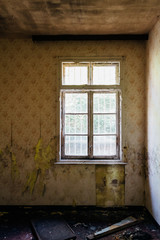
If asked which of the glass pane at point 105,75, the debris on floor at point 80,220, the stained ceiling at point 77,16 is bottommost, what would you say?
the debris on floor at point 80,220

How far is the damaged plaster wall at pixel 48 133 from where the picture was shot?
340 centimetres

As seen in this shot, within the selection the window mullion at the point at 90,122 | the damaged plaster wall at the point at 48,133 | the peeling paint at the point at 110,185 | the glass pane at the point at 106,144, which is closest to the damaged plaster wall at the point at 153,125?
the damaged plaster wall at the point at 48,133

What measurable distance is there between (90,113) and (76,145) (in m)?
0.63

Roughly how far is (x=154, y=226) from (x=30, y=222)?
183 cm

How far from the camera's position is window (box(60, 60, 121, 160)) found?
138 inches

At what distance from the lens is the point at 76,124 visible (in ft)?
11.6

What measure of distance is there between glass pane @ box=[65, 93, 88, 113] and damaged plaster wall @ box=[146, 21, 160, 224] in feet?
Result: 3.55

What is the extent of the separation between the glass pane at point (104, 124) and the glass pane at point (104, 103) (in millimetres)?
108

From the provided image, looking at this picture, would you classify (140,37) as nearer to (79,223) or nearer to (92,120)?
(92,120)

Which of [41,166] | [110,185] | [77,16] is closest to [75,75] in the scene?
[77,16]

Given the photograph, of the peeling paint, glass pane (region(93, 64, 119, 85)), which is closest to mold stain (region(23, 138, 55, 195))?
the peeling paint

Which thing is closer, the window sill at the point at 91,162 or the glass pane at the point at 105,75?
the window sill at the point at 91,162

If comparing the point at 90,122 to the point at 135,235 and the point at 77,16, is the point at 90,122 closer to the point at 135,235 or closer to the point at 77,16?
the point at 77,16

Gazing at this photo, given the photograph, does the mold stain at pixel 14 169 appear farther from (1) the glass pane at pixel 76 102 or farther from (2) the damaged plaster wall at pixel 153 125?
(2) the damaged plaster wall at pixel 153 125
